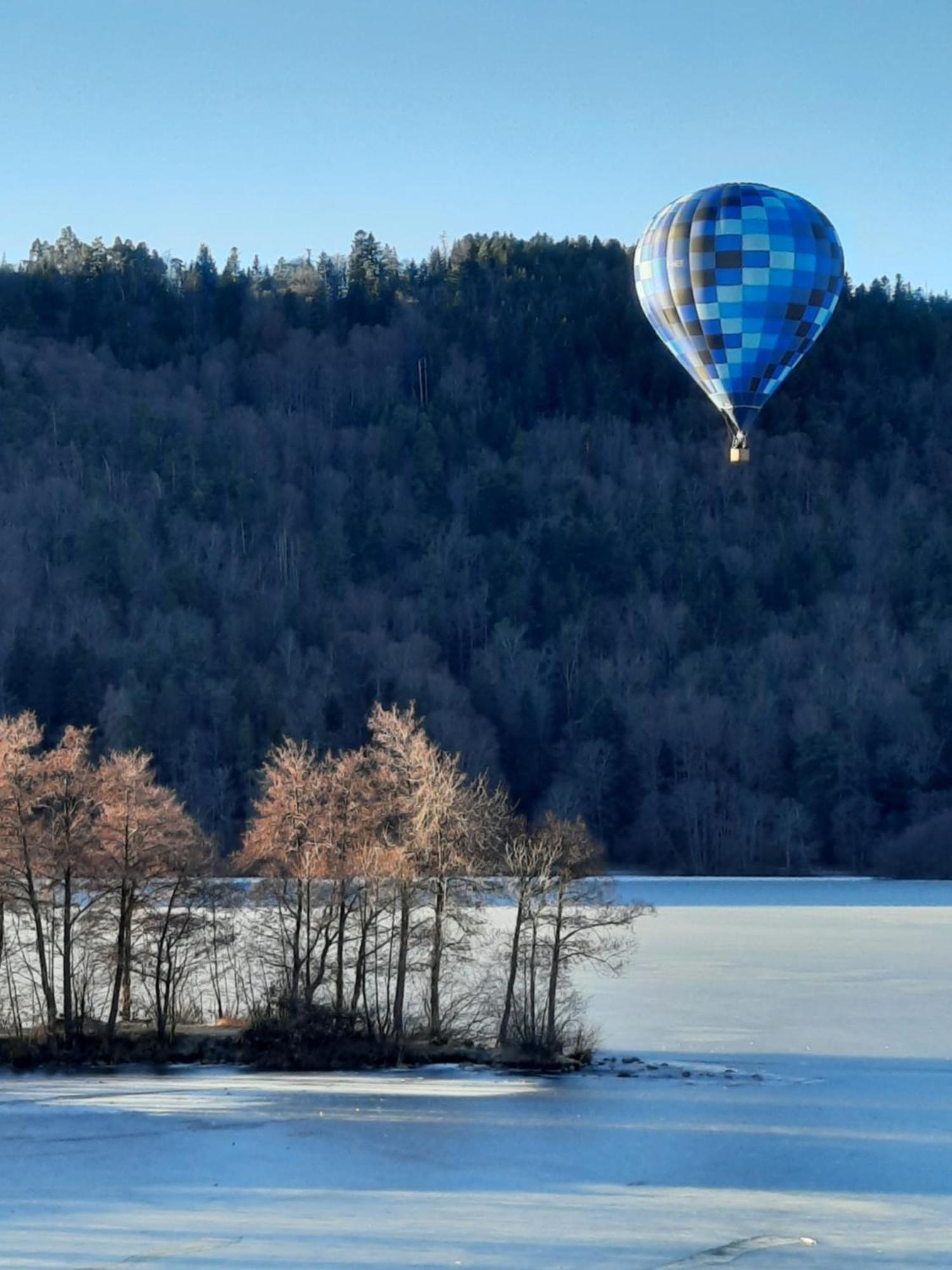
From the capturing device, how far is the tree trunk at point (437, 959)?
1348 inches

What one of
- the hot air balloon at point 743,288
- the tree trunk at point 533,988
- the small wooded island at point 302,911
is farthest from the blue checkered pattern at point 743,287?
the tree trunk at point 533,988

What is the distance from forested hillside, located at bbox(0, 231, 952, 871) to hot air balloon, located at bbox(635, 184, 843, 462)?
54.9 metres

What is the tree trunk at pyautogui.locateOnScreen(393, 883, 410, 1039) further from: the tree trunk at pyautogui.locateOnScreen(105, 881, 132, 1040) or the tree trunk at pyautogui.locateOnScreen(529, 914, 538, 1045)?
the tree trunk at pyautogui.locateOnScreen(105, 881, 132, 1040)

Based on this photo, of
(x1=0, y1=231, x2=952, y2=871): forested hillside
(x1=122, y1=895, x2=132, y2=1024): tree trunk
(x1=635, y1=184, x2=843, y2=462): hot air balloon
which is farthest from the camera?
(x1=0, y1=231, x2=952, y2=871): forested hillside

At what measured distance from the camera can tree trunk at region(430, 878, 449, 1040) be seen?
112 ft

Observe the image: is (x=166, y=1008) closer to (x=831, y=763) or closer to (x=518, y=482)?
(x=831, y=763)

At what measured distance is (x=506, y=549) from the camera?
153m

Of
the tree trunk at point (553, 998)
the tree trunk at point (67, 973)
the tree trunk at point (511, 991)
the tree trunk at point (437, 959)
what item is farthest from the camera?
the tree trunk at point (67, 973)

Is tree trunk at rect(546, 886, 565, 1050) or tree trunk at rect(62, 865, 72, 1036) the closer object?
tree trunk at rect(546, 886, 565, 1050)

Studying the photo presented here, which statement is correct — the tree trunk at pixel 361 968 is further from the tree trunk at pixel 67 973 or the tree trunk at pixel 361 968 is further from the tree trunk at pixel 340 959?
the tree trunk at pixel 67 973

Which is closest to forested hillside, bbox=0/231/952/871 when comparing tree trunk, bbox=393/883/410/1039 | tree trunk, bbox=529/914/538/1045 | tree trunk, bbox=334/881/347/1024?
tree trunk, bbox=334/881/347/1024

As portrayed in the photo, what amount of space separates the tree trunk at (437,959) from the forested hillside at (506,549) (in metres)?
64.2

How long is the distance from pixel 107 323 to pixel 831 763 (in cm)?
10578

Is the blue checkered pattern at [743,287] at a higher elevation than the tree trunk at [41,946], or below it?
higher
